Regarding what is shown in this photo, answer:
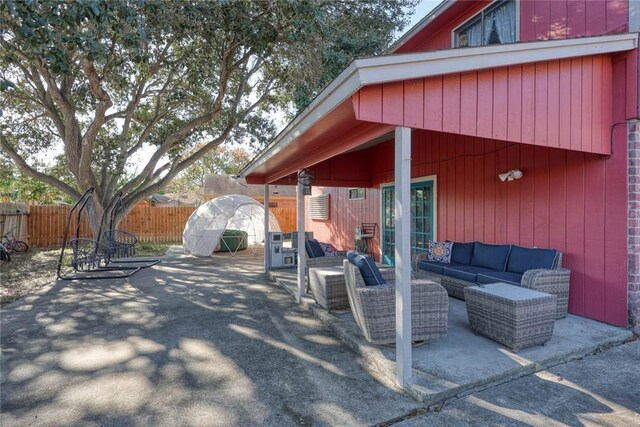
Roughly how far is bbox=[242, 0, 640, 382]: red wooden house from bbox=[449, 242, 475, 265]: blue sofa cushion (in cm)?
25

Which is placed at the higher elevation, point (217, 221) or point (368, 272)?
point (217, 221)

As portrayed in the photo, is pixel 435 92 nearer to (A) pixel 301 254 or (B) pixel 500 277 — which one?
(B) pixel 500 277

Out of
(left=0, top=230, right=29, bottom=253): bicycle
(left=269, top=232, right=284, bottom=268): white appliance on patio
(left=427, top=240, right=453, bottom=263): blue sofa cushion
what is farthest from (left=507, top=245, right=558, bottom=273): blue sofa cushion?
(left=0, top=230, right=29, bottom=253): bicycle

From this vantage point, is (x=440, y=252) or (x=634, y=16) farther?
(x=440, y=252)

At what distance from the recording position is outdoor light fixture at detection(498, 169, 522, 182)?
5028 millimetres

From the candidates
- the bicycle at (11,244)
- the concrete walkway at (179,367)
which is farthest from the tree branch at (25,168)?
the concrete walkway at (179,367)

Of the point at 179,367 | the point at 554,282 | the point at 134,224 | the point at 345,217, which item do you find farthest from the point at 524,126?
the point at 134,224

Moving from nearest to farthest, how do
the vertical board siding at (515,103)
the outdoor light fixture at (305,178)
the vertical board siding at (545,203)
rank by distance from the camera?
1. the vertical board siding at (515,103)
2. the vertical board siding at (545,203)
3. the outdoor light fixture at (305,178)

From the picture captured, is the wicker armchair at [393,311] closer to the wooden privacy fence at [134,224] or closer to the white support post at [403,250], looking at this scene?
the white support post at [403,250]

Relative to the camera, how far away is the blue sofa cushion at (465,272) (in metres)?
4.97

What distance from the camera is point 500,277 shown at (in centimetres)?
465

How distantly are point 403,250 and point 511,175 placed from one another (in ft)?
10.4

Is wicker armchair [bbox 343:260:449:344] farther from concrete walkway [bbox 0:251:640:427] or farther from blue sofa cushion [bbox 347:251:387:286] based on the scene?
concrete walkway [bbox 0:251:640:427]

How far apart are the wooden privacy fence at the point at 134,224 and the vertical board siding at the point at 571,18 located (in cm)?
1420
